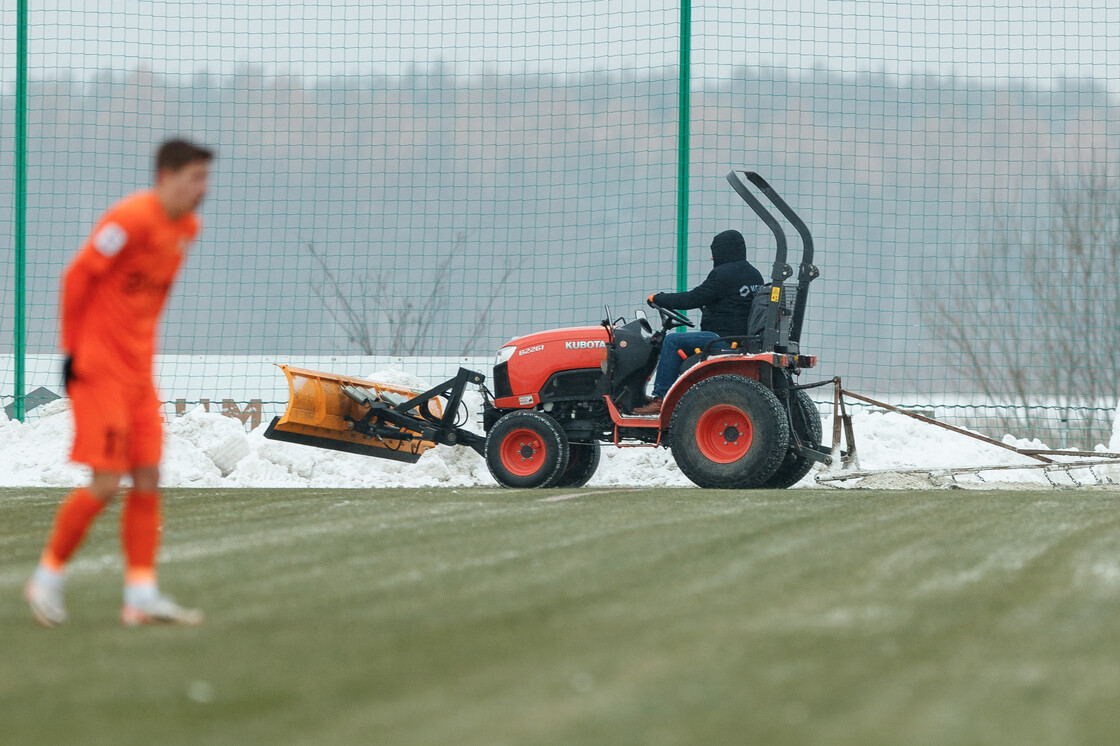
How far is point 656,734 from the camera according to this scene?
273cm

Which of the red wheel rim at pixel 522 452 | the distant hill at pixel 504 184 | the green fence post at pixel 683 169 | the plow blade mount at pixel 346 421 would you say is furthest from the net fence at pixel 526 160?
the red wheel rim at pixel 522 452

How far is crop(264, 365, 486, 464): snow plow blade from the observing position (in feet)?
33.3

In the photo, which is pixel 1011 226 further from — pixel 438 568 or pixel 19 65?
pixel 438 568

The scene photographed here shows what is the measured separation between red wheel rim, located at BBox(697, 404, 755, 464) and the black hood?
1077 mm

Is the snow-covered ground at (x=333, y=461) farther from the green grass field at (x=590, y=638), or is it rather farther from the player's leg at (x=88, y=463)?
the player's leg at (x=88, y=463)

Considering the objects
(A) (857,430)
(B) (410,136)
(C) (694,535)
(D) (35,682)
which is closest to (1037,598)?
(C) (694,535)

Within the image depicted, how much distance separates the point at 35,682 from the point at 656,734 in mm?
1486

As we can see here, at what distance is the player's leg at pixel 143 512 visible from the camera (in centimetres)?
400

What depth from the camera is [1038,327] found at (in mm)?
14906

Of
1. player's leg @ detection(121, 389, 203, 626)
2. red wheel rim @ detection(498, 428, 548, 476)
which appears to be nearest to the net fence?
red wheel rim @ detection(498, 428, 548, 476)

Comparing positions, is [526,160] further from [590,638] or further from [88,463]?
[590,638]

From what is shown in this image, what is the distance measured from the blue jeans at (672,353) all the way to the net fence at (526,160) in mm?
3338

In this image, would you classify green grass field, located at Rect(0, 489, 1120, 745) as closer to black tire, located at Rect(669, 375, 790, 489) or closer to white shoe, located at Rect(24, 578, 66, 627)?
white shoe, located at Rect(24, 578, 66, 627)

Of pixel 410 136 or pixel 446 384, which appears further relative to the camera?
pixel 410 136
